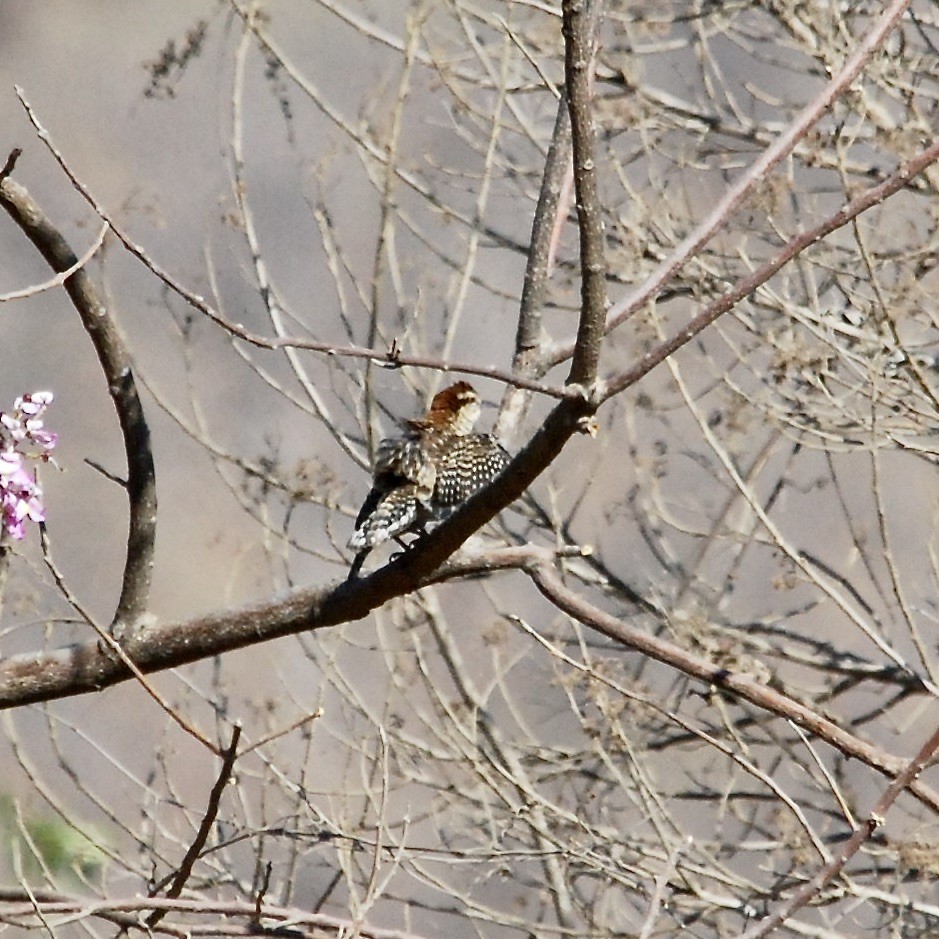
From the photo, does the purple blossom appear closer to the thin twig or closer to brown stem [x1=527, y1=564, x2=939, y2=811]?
the thin twig

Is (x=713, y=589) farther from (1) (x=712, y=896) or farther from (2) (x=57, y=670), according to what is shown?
(2) (x=57, y=670)

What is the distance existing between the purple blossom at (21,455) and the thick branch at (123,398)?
280 mm

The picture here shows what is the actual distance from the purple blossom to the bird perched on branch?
1.29 m

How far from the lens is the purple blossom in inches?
100.0

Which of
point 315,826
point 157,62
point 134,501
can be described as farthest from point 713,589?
point 134,501

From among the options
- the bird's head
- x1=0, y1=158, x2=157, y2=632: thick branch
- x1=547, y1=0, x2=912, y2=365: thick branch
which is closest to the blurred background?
the bird's head

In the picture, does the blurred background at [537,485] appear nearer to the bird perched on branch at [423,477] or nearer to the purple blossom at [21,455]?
the bird perched on branch at [423,477]

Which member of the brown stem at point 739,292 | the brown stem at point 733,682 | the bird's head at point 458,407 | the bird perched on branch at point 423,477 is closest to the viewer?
the brown stem at point 739,292

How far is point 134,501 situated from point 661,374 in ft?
15.0

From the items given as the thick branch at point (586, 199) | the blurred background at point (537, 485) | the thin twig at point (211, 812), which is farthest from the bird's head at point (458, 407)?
the thick branch at point (586, 199)

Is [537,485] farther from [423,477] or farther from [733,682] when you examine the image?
[733,682]

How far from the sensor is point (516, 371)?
125 inches

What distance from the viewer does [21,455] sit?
257 cm

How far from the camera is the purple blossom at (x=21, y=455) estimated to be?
8.33 feet
